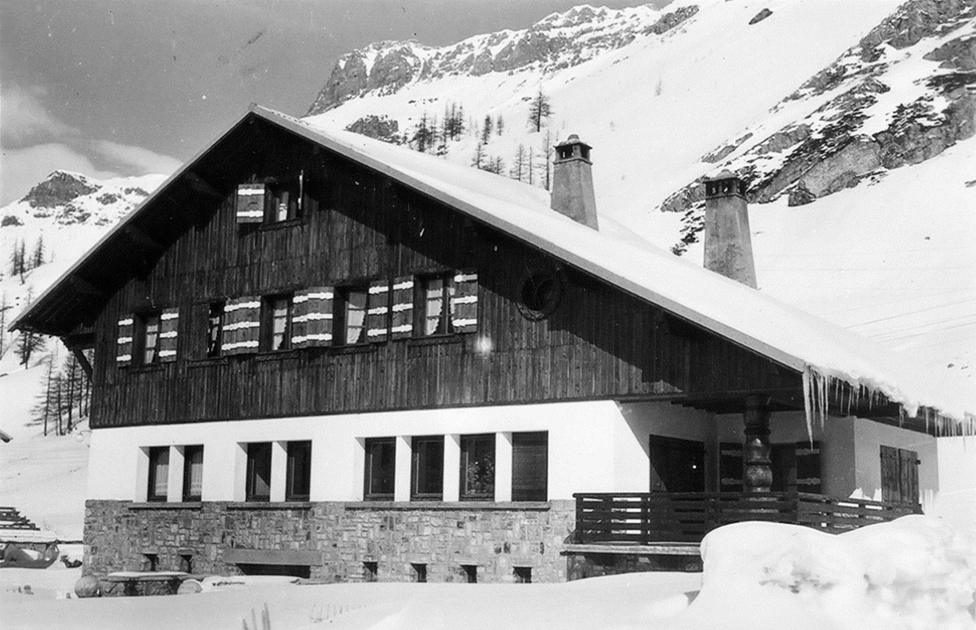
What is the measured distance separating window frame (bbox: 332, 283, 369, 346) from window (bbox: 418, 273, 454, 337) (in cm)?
138

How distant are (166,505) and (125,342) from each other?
12.1 feet

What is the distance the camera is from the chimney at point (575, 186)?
87.6 ft

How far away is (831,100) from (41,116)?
68545 millimetres

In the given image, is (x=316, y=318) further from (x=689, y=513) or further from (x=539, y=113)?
(x=539, y=113)

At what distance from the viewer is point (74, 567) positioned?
3047cm

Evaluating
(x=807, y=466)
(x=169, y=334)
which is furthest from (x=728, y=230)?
(x=169, y=334)

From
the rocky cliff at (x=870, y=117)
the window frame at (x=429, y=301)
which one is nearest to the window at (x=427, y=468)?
the window frame at (x=429, y=301)

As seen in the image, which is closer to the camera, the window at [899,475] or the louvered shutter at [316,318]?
the louvered shutter at [316,318]

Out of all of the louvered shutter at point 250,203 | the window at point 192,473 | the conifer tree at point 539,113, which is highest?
the conifer tree at point 539,113

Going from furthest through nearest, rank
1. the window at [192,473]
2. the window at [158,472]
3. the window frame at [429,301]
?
the window at [158,472] → the window at [192,473] → the window frame at [429,301]

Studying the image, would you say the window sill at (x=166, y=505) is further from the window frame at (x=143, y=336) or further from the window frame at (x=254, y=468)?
the window frame at (x=143, y=336)

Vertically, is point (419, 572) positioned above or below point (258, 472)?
below

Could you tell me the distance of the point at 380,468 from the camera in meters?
22.2

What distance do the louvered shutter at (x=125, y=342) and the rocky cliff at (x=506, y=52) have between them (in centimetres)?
8683
